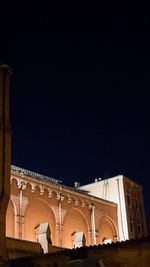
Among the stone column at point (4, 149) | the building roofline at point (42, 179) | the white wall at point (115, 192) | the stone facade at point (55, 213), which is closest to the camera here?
the stone column at point (4, 149)

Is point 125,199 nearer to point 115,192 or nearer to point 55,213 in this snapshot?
point 115,192

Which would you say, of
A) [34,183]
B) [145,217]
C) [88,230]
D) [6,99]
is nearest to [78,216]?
[88,230]

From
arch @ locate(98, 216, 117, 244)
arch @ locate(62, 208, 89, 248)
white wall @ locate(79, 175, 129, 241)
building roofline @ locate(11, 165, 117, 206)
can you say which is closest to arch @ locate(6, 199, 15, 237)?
building roofline @ locate(11, 165, 117, 206)

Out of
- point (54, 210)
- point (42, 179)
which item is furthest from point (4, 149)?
point (54, 210)

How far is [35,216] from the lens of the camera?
113 ft

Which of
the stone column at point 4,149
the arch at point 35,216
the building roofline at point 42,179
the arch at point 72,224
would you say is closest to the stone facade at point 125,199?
the building roofline at point 42,179

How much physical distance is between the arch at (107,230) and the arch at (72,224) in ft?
8.85

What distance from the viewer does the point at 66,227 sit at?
124 feet

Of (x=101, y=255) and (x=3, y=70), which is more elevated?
(x=3, y=70)

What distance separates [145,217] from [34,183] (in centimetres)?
1953

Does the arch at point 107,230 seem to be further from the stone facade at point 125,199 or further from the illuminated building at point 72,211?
the stone facade at point 125,199

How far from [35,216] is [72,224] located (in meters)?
5.45

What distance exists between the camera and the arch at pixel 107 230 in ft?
140

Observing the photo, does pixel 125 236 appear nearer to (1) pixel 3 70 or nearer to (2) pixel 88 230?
(2) pixel 88 230
